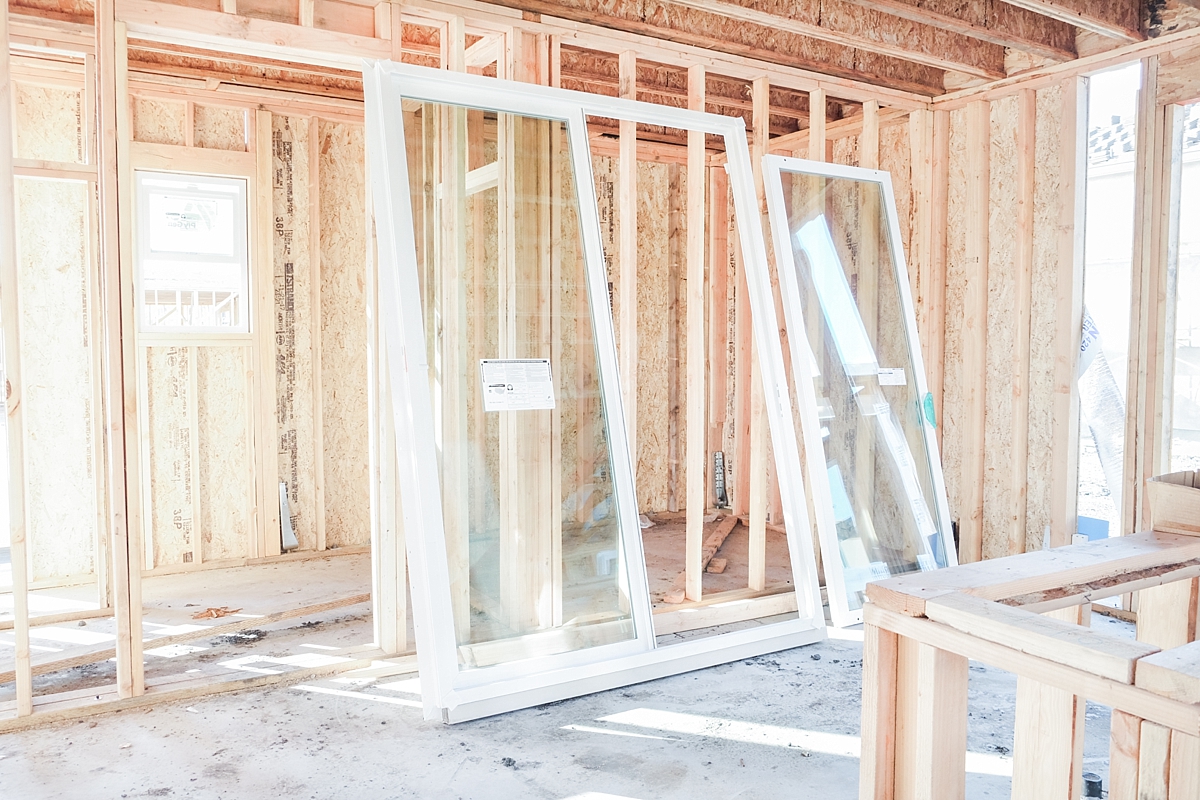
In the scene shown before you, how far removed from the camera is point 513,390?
10.8 ft

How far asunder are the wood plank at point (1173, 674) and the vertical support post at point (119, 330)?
3.10 m

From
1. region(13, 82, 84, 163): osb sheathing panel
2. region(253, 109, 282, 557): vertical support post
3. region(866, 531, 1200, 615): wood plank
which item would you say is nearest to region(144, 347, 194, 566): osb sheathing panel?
region(253, 109, 282, 557): vertical support post

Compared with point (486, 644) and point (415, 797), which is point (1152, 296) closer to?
point (486, 644)

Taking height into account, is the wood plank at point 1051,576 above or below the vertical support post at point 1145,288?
below

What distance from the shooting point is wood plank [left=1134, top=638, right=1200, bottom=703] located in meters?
0.93

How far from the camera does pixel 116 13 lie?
9.87 feet

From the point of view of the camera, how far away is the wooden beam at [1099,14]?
369 centimetres

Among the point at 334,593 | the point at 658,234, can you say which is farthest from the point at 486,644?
the point at 658,234

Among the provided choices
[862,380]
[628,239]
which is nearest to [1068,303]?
[862,380]

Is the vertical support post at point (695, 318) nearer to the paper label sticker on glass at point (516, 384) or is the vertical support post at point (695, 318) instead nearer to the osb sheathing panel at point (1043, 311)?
the paper label sticker on glass at point (516, 384)

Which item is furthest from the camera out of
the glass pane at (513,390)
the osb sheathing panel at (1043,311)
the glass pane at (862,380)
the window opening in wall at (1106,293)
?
the window opening in wall at (1106,293)

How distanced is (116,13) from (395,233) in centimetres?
126

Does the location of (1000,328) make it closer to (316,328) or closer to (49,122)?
(316,328)

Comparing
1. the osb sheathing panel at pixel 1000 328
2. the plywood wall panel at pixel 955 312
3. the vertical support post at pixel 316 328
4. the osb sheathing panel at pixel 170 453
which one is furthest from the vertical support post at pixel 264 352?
the osb sheathing panel at pixel 1000 328
